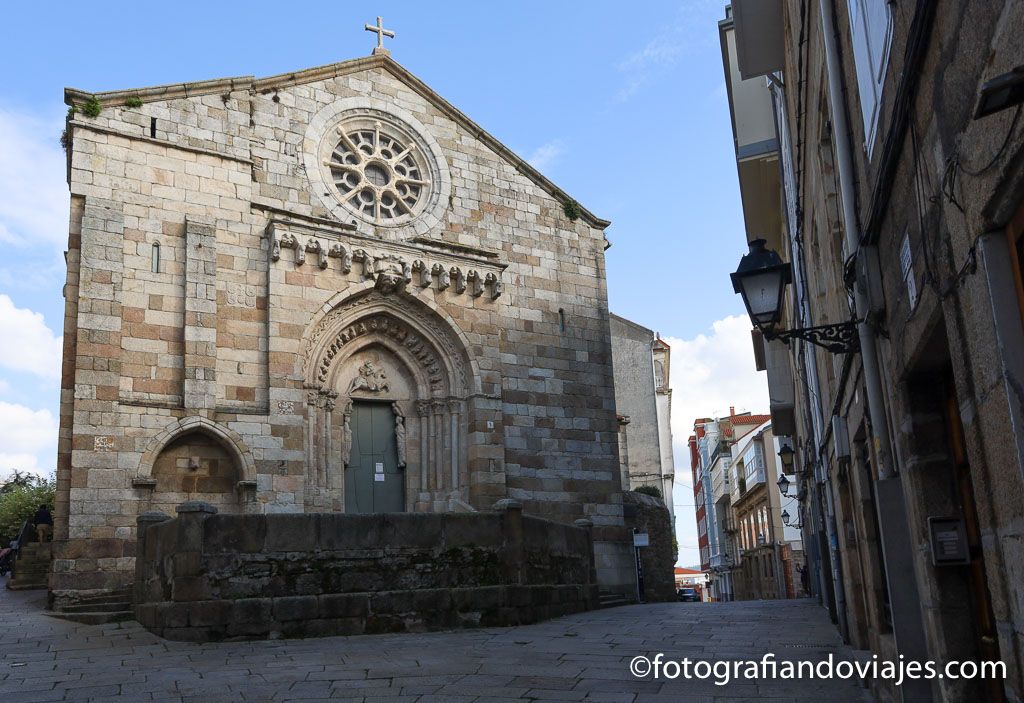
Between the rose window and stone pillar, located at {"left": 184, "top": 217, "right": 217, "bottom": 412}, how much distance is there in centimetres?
295

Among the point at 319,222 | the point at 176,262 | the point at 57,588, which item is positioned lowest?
the point at 57,588

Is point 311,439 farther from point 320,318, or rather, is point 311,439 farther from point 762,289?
point 762,289

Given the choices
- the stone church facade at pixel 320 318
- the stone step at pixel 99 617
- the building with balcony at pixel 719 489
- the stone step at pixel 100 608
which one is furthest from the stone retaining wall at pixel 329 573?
the building with balcony at pixel 719 489

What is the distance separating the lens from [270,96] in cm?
1602

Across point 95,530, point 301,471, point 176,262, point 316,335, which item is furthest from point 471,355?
point 95,530

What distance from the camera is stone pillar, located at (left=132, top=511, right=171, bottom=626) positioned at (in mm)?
10602

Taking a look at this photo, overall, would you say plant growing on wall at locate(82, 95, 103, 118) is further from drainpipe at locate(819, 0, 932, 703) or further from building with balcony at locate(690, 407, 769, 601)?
building with balcony at locate(690, 407, 769, 601)

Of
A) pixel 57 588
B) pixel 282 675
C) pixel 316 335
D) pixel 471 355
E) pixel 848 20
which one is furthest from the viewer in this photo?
pixel 471 355

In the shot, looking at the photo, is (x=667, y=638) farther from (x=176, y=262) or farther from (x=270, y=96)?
(x=270, y=96)

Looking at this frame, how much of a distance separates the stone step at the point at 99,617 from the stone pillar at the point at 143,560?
168 millimetres

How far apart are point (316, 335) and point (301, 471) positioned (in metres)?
2.43

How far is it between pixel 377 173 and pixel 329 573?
893 centimetres

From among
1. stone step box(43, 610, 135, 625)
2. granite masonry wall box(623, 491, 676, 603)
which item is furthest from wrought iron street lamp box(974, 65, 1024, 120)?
granite masonry wall box(623, 491, 676, 603)

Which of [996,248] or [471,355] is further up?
[471,355]
